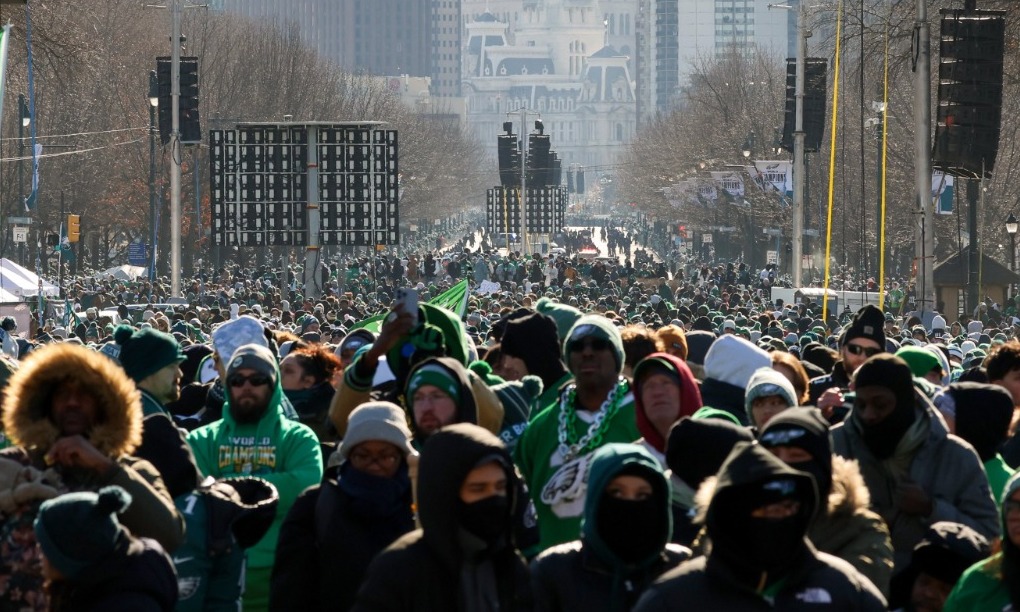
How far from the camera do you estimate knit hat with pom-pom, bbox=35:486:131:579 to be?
5.40 m

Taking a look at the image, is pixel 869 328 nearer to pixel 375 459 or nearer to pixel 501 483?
pixel 375 459

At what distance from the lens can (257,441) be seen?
25.8 ft

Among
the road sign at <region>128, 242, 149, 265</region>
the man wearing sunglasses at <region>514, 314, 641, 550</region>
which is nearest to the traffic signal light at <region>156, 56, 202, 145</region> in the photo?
the road sign at <region>128, 242, 149, 265</region>

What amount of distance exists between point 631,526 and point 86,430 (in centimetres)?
172

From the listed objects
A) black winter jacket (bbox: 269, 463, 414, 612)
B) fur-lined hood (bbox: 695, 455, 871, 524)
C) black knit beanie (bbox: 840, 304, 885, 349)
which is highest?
black knit beanie (bbox: 840, 304, 885, 349)

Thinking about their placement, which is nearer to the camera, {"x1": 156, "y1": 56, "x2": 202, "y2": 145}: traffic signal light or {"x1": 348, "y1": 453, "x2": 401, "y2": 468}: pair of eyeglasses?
{"x1": 348, "y1": 453, "x2": 401, "y2": 468}: pair of eyeglasses

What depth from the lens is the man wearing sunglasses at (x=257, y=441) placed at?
777 centimetres

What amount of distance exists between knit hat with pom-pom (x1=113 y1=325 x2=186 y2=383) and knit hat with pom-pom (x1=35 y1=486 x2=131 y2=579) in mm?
3067

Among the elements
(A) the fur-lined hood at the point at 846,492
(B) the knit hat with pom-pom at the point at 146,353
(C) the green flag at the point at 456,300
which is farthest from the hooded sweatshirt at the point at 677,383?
(C) the green flag at the point at 456,300

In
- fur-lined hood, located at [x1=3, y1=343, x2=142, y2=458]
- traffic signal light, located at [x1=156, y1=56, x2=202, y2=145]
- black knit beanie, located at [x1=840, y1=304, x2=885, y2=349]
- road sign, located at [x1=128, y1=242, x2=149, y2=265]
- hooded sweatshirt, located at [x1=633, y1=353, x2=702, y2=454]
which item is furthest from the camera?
road sign, located at [x1=128, y1=242, x2=149, y2=265]

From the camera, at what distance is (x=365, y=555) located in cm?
642

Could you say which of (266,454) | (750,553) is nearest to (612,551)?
(750,553)

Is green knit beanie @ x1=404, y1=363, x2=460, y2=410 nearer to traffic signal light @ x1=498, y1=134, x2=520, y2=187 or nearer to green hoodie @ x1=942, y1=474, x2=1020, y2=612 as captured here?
green hoodie @ x1=942, y1=474, x2=1020, y2=612

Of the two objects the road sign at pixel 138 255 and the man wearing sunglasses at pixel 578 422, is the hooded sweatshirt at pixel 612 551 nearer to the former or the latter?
the man wearing sunglasses at pixel 578 422
